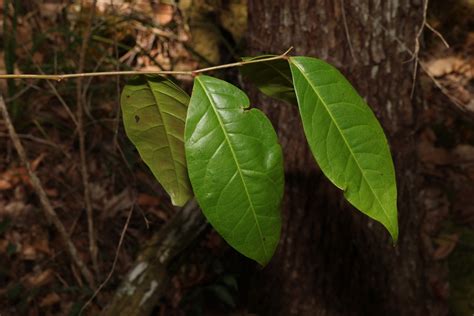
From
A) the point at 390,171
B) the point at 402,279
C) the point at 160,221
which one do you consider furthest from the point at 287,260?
the point at 390,171

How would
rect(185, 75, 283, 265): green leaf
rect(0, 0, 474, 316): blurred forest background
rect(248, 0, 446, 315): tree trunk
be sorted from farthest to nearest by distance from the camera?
1. rect(0, 0, 474, 316): blurred forest background
2. rect(248, 0, 446, 315): tree trunk
3. rect(185, 75, 283, 265): green leaf

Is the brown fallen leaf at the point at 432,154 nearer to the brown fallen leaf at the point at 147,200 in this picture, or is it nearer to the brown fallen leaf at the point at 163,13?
the brown fallen leaf at the point at 147,200

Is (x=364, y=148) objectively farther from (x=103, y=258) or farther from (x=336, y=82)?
(x=103, y=258)

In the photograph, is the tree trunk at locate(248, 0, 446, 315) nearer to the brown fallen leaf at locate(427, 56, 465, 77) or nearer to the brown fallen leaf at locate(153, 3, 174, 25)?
the brown fallen leaf at locate(427, 56, 465, 77)

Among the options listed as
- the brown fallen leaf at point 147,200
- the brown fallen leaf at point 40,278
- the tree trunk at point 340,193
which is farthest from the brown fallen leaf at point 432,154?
the brown fallen leaf at point 40,278

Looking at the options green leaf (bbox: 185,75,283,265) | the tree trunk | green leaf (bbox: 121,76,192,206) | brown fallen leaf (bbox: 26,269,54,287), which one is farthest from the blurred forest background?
green leaf (bbox: 185,75,283,265)

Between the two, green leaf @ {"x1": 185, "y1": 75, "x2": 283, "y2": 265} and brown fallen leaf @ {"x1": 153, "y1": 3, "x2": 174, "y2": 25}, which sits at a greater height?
green leaf @ {"x1": 185, "y1": 75, "x2": 283, "y2": 265}

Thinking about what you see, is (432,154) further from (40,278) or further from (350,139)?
(350,139)
